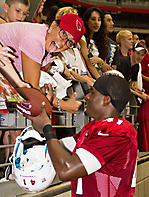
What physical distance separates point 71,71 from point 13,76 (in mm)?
990

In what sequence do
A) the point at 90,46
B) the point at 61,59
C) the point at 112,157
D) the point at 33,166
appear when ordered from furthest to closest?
the point at 90,46 < the point at 61,59 < the point at 33,166 < the point at 112,157

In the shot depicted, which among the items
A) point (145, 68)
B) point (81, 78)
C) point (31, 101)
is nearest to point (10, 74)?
point (31, 101)

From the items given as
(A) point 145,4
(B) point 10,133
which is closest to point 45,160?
(B) point 10,133

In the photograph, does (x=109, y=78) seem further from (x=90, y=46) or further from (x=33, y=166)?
(x=90, y=46)

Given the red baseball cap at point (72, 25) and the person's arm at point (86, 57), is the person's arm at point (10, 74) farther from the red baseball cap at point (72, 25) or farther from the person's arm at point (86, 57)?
the person's arm at point (86, 57)

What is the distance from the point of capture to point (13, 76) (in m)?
1.46

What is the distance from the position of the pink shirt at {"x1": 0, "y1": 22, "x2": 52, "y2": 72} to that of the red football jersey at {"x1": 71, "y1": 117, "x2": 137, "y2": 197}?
689 millimetres

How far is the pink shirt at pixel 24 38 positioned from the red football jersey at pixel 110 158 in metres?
0.69

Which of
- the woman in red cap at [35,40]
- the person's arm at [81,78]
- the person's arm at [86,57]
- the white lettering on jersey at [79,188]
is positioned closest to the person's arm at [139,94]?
the person's arm at [86,57]

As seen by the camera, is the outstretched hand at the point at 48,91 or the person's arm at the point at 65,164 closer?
the person's arm at the point at 65,164

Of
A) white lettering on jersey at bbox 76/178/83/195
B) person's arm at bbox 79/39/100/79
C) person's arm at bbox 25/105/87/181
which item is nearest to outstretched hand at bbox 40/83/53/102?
person's arm at bbox 25/105/87/181

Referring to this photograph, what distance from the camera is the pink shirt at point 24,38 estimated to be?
1531mm

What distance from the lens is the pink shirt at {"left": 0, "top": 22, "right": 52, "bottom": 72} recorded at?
1.53 m

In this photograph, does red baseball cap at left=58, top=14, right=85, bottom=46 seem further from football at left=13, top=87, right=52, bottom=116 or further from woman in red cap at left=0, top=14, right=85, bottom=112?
football at left=13, top=87, right=52, bottom=116
